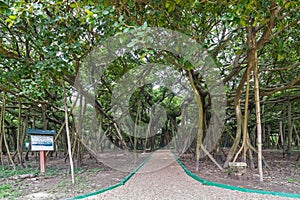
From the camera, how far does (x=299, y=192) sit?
3.10 m

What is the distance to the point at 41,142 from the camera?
507 cm

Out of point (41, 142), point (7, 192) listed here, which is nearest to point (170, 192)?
point (7, 192)

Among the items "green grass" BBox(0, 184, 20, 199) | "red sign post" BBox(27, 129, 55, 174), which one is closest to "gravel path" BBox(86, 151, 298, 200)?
"green grass" BBox(0, 184, 20, 199)

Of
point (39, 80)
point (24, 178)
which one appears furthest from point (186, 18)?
point (24, 178)

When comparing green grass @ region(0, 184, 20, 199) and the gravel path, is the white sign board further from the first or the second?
the gravel path

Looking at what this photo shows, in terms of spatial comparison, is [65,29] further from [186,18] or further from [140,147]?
[140,147]

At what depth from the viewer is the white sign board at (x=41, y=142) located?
4.93 m

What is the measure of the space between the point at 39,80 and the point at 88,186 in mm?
1823

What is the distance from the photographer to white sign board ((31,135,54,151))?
4926 mm

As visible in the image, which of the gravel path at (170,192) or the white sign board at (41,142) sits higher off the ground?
the white sign board at (41,142)

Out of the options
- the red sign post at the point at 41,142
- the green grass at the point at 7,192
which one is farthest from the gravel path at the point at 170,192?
the red sign post at the point at 41,142

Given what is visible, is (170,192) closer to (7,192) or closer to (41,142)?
(7,192)

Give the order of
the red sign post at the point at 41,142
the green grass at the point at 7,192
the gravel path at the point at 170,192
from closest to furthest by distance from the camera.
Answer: the gravel path at the point at 170,192
the green grass at the point at 7,192
the red sign post at the point at 41,142

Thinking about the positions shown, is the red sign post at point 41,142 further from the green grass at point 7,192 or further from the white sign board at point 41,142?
the green grass at point 7,192
